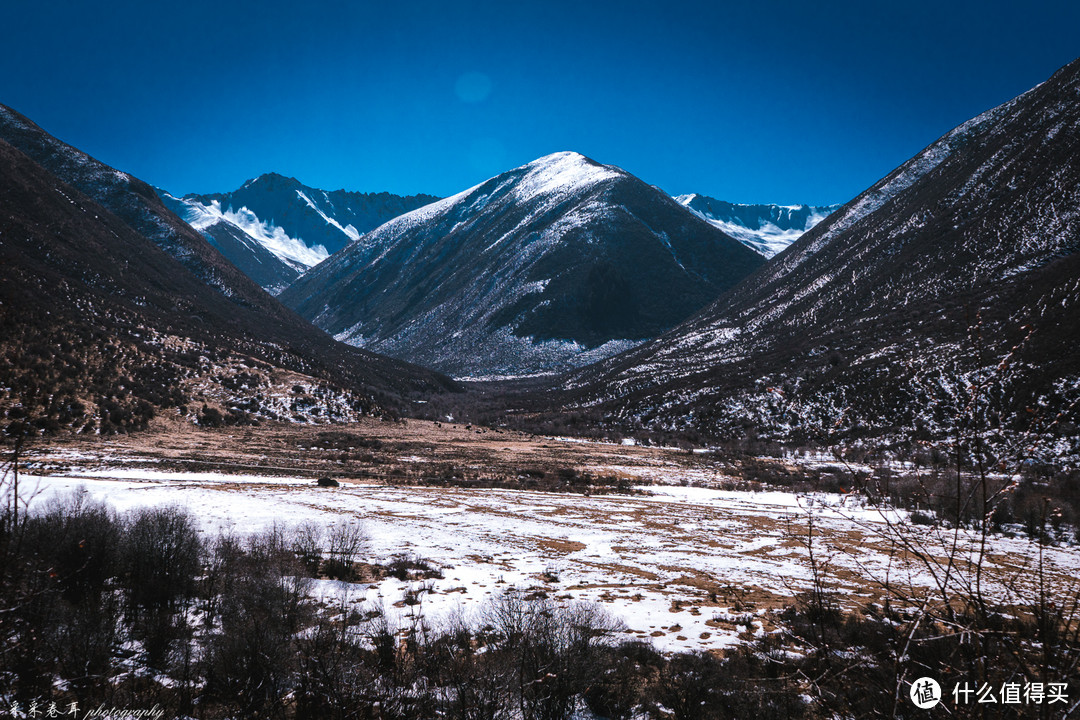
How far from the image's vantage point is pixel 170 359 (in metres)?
50.4

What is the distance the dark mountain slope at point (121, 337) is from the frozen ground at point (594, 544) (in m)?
13.7

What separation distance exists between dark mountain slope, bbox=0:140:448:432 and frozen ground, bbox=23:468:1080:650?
1369cm

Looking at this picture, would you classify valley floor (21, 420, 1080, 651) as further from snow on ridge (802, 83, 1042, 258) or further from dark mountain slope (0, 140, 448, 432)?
snow on ridge (802, 83, 1042, 258)

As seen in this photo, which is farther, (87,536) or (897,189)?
(897,189)

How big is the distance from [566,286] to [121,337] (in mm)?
116667

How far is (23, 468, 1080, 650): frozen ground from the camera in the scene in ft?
36.4

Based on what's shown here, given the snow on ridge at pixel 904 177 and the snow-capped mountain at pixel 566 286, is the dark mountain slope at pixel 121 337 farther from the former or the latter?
the snow on ridge at pixel 904 177

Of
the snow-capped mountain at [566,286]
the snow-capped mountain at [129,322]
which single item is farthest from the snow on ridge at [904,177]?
the snow-capped mountain at [129,322]

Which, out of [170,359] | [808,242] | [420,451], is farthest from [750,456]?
[808,242]

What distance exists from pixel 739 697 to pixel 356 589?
8.21 m

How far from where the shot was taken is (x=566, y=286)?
502 ft

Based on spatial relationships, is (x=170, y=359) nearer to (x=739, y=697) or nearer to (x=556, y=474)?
(x=556, y=474)

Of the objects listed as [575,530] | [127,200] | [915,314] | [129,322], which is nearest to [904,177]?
[915,314]

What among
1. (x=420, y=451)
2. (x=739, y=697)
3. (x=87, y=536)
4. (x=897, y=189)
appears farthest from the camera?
(x=897, y=189)
